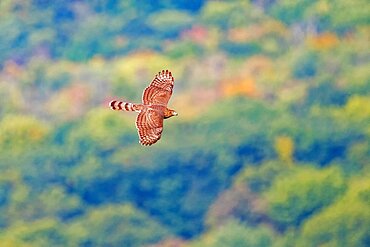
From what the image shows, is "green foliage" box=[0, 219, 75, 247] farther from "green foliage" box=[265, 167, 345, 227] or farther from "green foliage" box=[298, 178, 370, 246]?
"green foliage" box=[298, 178, 370, 246]

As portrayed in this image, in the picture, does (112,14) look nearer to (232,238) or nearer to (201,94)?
(201,94)

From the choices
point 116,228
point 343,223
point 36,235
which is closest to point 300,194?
point 343,223

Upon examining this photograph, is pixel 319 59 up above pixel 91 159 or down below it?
above

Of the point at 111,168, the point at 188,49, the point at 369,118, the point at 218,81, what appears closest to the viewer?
the point at 111,168

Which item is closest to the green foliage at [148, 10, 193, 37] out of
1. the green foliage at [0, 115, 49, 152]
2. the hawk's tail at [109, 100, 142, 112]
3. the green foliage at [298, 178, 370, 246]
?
the green foliage at [0, 115, 49, 152]

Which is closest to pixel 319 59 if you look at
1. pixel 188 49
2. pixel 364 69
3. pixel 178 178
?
pixel 364 69

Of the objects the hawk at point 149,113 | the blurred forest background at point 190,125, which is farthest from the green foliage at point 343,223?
the hawk at point 149,113

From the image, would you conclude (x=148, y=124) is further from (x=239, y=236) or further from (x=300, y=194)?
(x=300, y=194)
